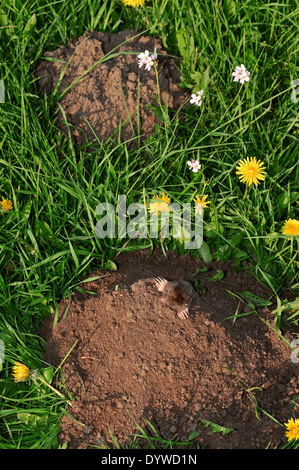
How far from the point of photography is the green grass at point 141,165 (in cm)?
262

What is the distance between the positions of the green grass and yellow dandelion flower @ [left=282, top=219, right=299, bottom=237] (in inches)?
2.1

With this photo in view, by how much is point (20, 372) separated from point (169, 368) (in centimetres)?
72

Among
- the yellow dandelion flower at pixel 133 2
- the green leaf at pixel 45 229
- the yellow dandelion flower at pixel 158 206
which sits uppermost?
the yellow dandelion flower at pixel 133 2

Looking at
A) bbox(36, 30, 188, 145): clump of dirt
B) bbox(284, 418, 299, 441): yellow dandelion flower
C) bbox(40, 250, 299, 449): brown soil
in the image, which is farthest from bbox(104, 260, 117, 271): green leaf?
bbox(284, 418, 299, 441): yellow dandelion flower

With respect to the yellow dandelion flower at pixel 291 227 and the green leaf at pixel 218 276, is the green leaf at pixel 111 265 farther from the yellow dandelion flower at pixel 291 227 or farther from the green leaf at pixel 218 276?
the yellow dandelion flower at pixel 291 227

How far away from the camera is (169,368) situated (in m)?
2.32

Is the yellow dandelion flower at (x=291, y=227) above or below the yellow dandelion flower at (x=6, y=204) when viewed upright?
below

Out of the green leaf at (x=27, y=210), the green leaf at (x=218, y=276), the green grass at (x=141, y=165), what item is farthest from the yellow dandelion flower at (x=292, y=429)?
the green leaf at (x=27, y=210)

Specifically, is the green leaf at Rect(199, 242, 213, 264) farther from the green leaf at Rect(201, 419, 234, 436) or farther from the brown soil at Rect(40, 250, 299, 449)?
the green leaf at Rect(201, 419, 234, 436)

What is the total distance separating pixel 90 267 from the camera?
9.08 feet

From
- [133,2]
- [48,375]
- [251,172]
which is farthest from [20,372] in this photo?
[133,2]

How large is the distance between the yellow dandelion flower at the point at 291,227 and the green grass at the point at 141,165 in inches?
2.1

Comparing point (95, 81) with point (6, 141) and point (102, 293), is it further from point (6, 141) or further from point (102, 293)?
point (102, 293)

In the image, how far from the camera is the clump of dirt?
9.77 ft
